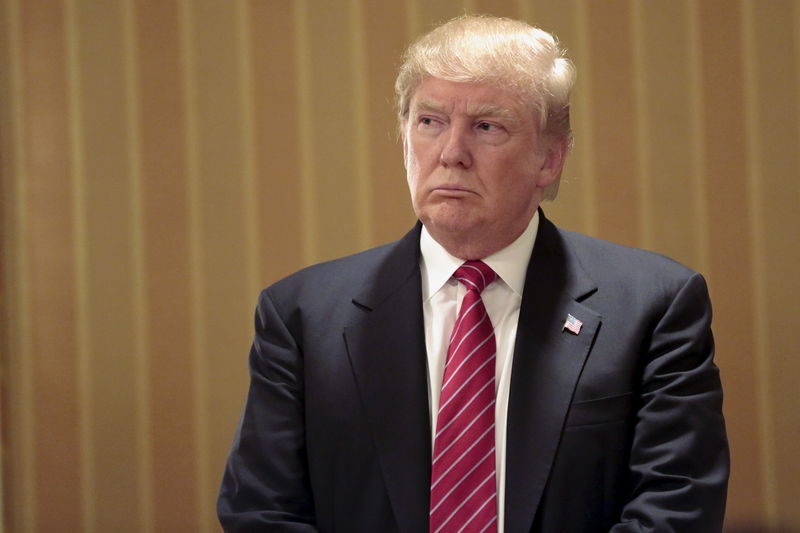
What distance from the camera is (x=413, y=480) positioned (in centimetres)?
153

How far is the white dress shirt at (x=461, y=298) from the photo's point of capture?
160 centimetres

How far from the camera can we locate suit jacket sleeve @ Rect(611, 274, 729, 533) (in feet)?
4.78

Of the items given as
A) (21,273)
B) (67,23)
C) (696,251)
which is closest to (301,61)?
(67,23)

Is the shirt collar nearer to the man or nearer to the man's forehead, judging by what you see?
the man

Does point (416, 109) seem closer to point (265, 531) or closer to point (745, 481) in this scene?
point (265, 531)

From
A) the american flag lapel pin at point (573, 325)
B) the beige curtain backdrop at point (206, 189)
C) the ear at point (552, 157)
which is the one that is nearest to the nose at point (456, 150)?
the ear at point (552, 157)

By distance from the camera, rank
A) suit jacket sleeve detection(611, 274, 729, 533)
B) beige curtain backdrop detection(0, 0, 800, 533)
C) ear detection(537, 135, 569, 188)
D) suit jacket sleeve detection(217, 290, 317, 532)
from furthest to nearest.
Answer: beige curtain backdrop detection(0, 0, 800, 533), ear detection(537, 135, 569, 188), suit jacket sleeve detection(217, 290, 317, 532), suit jacket sleeve detection(611, 274, 729, 533)

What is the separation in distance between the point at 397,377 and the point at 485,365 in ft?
0.45

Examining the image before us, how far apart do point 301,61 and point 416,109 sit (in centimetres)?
117

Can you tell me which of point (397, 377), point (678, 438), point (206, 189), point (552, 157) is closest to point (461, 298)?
point (397, 377)

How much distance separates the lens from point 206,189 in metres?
2.73

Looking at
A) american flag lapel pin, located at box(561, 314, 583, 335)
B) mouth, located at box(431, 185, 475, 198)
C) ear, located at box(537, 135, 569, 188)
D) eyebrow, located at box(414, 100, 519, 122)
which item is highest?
eyebrow, located at box(414, 100, 519, 122)

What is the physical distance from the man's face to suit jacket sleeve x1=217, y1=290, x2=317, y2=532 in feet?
1.06

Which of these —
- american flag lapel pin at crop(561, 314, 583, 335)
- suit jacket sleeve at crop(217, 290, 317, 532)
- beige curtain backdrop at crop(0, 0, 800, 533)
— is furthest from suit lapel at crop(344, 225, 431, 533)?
beige curtain backdrop at crop(0, 0, 800, 533)
